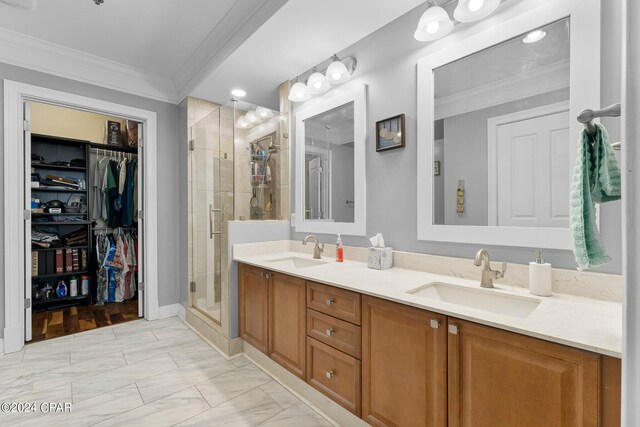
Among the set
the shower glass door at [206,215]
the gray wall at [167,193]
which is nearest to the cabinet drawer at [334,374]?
the shower glass door at [206,215]

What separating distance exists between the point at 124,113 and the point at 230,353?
102 inches

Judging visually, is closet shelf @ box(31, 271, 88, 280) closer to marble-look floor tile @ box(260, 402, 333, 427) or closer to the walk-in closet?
the walk-in closet

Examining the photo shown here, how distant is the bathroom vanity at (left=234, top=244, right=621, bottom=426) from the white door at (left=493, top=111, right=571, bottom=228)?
358 millimetres

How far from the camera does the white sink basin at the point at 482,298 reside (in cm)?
128

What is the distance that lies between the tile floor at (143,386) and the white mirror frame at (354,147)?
3.83ft

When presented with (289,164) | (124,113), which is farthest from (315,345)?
(124,113)

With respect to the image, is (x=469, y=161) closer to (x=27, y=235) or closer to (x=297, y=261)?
(x=297, y=261)

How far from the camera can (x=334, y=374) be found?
5.24 feet

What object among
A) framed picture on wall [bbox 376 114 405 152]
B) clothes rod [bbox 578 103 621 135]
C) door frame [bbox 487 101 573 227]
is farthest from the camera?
framed picture on wall [bbox 376 114 405 152]

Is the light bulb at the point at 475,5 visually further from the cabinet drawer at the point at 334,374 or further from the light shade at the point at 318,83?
the cabinet drawer at the point at 334,374

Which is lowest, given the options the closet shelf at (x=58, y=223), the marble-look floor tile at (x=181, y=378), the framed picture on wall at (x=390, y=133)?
the marble-look floor tile at (x=181, y=378)

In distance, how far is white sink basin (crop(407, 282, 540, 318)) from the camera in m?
1.28

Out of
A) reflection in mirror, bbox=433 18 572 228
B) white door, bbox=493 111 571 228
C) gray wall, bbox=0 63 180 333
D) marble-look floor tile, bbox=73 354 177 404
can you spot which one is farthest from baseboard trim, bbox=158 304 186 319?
white door, bbox=493 111 571 228

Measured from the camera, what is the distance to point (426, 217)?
69.7 inches
